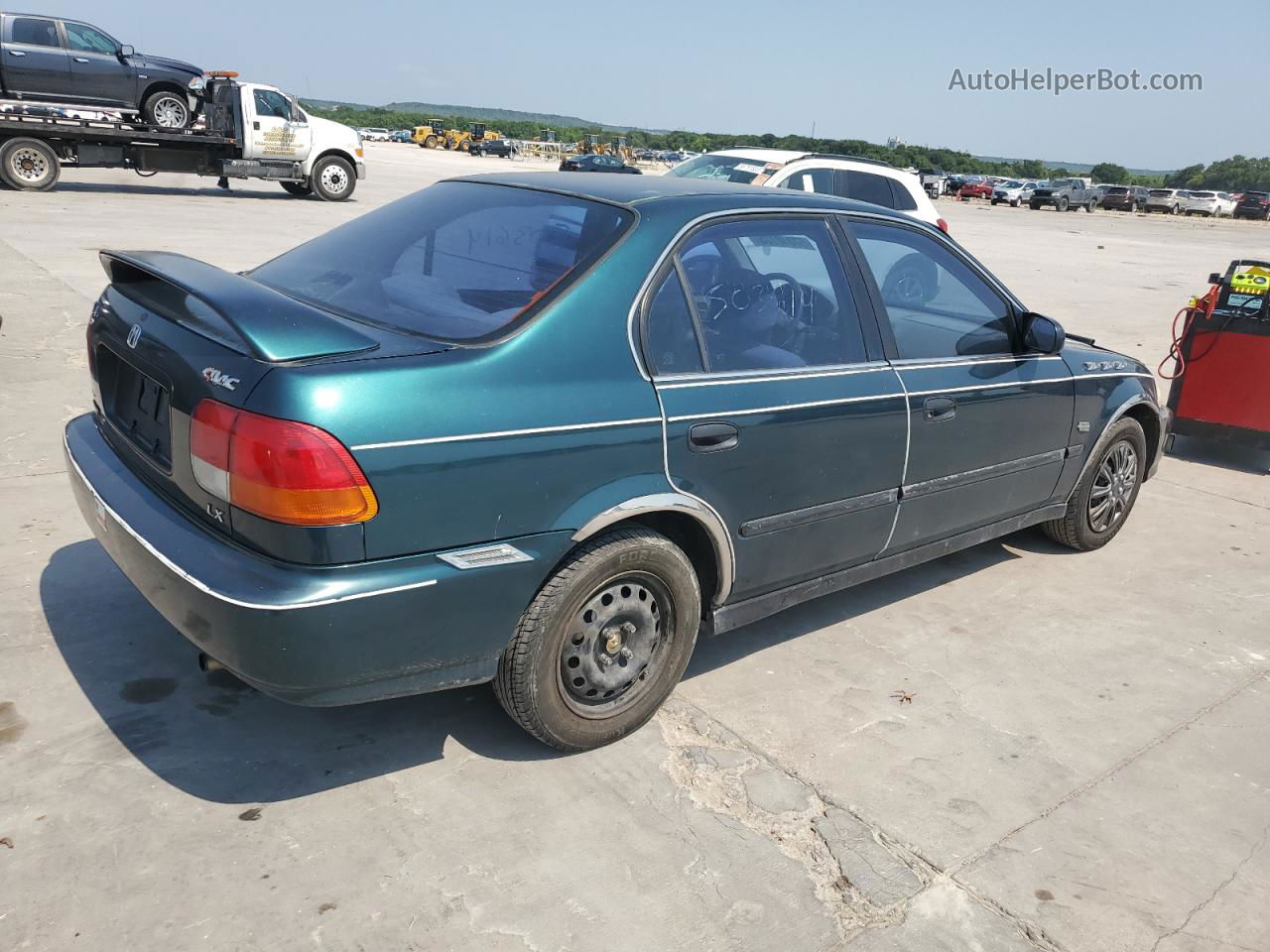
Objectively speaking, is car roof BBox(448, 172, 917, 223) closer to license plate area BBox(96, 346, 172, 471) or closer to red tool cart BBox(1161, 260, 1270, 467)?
license plate area BBox(96, 346, 172, 471)

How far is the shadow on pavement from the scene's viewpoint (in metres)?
3.00

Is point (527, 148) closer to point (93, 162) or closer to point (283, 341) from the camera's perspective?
point (93, 162)

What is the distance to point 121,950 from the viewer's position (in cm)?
232

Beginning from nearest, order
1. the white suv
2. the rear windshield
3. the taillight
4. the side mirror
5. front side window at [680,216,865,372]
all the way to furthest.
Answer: the taillight
the rear windshield
front side window at [680,216,865,372]
the side mirror
the white suv

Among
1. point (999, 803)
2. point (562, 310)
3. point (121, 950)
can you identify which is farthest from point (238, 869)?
point (999, 803)

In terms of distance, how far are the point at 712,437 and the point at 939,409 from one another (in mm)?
1187

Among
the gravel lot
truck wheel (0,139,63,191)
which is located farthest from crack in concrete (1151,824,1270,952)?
truck wheel (0,139,63,191)

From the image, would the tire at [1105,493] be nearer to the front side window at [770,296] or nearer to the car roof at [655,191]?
the car roof at [655,191]

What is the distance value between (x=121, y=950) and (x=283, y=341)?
4.74 ft

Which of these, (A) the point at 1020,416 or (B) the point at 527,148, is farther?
(B) the point at 527,148

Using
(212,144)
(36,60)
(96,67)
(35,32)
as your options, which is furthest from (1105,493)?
(35,32)

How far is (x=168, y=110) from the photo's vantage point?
19.3m

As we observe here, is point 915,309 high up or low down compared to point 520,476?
up

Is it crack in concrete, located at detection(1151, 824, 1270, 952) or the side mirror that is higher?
the side mirror
